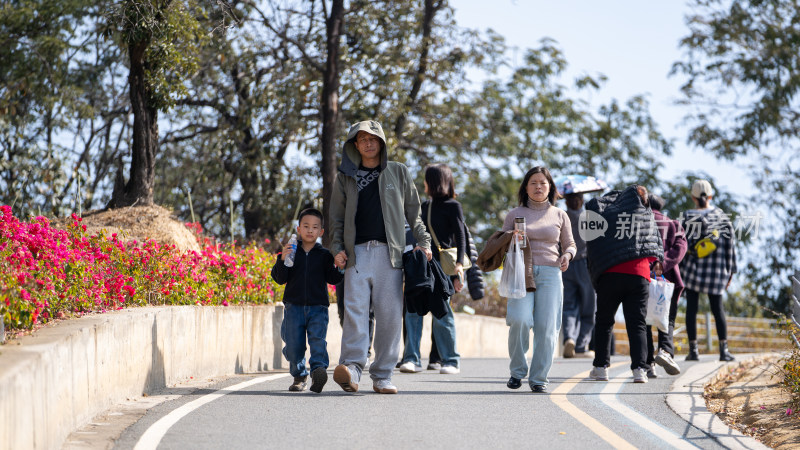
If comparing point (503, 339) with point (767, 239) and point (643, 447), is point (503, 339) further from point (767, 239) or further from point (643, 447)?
point (643, 447)

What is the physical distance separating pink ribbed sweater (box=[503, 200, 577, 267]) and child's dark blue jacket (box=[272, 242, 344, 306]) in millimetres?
1591

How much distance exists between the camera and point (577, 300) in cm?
1399

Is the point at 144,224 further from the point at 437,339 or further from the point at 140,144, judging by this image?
the point at 437,339

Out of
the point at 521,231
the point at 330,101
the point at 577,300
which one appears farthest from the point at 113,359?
the point at 330,101

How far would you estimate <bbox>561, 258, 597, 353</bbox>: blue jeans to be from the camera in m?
13.9

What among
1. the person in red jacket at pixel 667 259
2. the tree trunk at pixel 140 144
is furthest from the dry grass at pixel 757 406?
the tree trunk at pixel 140 144

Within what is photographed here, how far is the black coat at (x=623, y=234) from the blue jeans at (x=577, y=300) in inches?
159

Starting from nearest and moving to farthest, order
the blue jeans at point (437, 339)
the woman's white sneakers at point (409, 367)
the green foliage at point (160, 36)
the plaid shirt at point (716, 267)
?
the woman's white sneakers at point (409, 367)
the blue jeans at point (437, 339)
the plaid shirt at point (716, 267)
the green foliage at point (160, 36)

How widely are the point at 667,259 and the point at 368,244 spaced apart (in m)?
4.51

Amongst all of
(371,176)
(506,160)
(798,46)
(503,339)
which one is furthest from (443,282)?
(798,46)

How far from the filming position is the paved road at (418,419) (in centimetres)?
592

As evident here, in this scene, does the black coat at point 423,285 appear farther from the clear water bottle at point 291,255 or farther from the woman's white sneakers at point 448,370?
the woman's white sneakers at point 448,370

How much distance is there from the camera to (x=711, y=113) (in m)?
28.2

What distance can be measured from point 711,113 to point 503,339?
11341 mm
